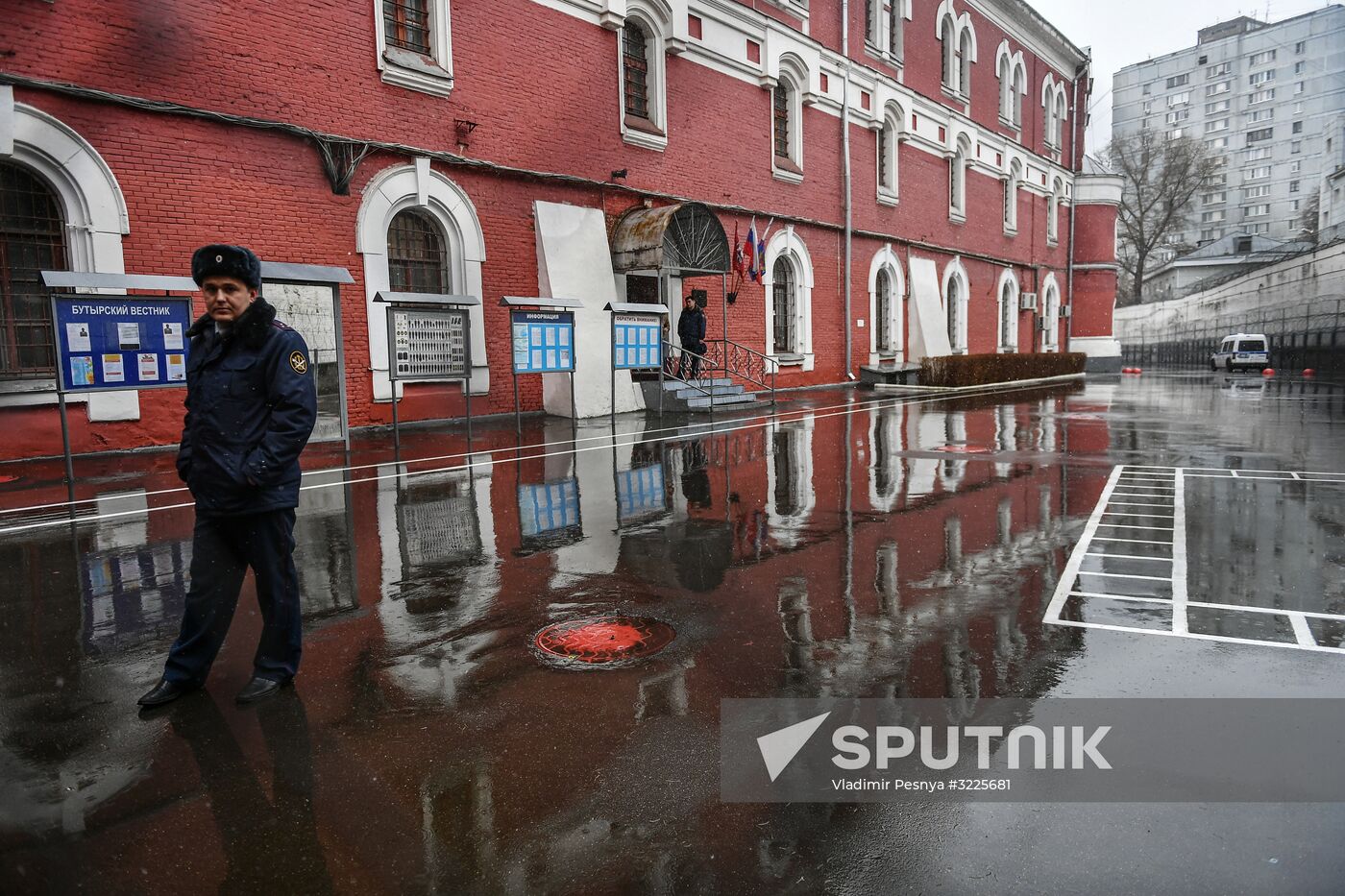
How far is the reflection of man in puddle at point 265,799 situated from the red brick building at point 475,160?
28.6 ft

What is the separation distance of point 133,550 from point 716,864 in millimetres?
5670

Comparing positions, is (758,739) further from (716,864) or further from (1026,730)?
(1026,730)

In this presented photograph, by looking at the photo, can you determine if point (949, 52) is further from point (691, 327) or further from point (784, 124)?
point (691, 327)

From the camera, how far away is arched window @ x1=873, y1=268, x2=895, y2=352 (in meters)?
27.7

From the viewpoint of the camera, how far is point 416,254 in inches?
578

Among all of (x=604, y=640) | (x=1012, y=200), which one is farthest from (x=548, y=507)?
(x=1012, y=200)

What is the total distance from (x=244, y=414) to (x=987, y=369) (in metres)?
25.5

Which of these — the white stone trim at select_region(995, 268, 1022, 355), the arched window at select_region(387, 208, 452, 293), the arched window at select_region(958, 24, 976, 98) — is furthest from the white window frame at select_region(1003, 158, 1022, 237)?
the arched window at select_region(387, 208, 452, 293)

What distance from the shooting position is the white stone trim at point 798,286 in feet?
72.6

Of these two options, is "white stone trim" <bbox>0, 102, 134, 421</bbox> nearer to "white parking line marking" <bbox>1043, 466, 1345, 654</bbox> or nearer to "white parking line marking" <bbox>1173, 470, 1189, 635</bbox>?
"white parking line marking" <bbox>1043, 466, 1345, 654</bbox>

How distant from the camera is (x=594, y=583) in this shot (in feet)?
17.9

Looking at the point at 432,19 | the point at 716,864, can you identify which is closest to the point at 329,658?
the point at 716,864

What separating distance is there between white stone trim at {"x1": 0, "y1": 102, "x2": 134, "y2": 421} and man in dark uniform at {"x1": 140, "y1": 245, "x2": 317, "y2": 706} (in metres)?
8.73

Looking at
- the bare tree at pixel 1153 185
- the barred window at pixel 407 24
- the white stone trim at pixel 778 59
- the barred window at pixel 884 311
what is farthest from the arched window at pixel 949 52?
the bare tree at pixel 1153 185
